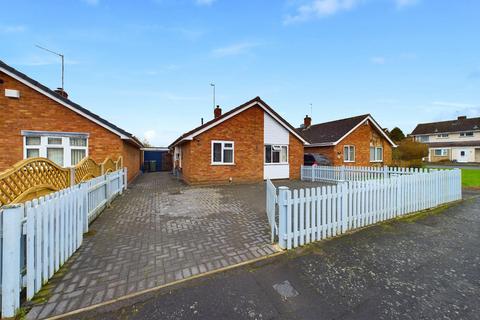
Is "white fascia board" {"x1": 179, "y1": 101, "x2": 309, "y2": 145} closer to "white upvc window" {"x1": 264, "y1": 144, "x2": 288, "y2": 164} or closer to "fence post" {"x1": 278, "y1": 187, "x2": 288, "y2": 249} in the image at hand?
"white upvc window" {"x1": 264, "y1": 144, "x2": 288, "y2": 164}

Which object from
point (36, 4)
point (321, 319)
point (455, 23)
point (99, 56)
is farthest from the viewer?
point (99, 56)

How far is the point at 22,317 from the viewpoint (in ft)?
7.93

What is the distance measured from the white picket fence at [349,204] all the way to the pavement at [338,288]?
37cm

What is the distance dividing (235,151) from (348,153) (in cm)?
1234

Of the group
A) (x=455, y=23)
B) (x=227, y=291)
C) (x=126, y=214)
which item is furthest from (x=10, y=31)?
(x=455, y=23)

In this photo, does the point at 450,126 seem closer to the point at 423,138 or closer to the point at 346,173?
the point at 423,138

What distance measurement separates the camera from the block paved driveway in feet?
9.51

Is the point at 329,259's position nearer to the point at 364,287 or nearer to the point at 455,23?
the point at 364,287

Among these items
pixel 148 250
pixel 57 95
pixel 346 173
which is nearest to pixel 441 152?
pixel 346 173

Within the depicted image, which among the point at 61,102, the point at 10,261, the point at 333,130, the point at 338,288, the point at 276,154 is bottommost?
the point at 338,288

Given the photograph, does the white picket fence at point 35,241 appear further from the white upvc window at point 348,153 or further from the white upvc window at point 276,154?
the white upvc window at point 348,153

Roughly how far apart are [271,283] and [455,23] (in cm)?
1338

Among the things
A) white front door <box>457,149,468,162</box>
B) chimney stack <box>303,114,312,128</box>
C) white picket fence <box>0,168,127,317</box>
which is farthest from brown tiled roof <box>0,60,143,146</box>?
white front door <box>457,149,468,162</box>

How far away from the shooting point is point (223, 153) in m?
13.9
